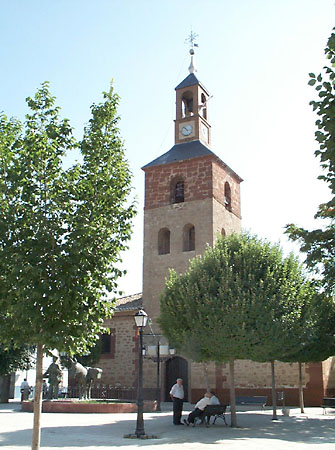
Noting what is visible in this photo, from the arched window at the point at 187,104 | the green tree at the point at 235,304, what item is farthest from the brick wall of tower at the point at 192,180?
the green tree at the point at 235,304

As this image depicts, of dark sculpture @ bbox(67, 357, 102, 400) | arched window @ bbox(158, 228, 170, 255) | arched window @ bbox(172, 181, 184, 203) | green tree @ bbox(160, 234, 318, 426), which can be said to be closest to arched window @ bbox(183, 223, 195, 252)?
arched window @ bbox(158, 228, 170, 255)

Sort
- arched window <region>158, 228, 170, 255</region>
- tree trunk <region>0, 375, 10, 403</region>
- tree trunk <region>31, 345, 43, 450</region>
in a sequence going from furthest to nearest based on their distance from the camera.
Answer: arched window <region>158, 228, 170, 255</region>, tree trunk <region>0, 375, 10, 403</region>, tree trunk <region>31, 345, 43, 450</region>

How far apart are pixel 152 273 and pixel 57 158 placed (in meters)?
21.2

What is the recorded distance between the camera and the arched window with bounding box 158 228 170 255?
99.1ft

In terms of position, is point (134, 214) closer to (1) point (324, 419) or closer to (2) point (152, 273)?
(1) point (324, 419)

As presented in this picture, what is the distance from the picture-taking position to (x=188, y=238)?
1174 inches

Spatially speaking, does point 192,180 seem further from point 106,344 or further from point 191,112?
point 106,344

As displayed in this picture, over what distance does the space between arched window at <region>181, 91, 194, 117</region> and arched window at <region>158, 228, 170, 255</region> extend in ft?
25.1

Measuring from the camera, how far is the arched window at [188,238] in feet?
96.7

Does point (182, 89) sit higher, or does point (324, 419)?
point (182, 89)

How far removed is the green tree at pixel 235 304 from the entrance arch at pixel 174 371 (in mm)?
10523

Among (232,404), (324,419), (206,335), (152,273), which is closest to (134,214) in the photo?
(206,335)

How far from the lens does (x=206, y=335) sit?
52.2ft

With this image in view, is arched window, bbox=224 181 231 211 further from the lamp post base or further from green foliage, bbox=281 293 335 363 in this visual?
the lamp post base
